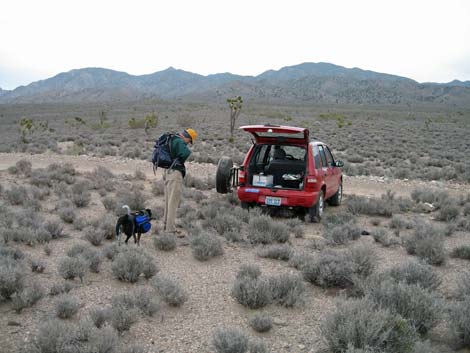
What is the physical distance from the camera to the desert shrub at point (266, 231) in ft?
26.0

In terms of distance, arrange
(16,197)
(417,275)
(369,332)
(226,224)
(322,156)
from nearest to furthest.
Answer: (369,332) → (417,275) → (226,224) → (16,197) → (322,156)

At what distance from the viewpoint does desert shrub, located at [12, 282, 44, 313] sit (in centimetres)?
488

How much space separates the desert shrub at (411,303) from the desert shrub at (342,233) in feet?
10.2

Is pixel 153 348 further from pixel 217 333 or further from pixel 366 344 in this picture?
pixel 366 344

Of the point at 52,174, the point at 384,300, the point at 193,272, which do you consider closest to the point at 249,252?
the point at 193,272

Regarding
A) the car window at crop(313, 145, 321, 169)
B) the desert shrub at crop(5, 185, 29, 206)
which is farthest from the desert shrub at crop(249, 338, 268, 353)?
the desert shrub at crop(5, 185, 29, 206)

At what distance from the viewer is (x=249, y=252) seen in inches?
295

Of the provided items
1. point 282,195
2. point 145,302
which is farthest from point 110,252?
point 282,195

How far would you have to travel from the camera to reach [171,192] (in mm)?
8117

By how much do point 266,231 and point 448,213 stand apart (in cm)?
488

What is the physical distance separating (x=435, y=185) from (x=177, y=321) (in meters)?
13.0

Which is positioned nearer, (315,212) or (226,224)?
(226,224)

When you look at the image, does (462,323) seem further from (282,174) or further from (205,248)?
(282,174)

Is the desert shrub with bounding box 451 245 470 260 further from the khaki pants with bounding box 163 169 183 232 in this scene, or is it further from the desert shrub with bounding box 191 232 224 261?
the khaki pants with bounding box 163 169 183 232
